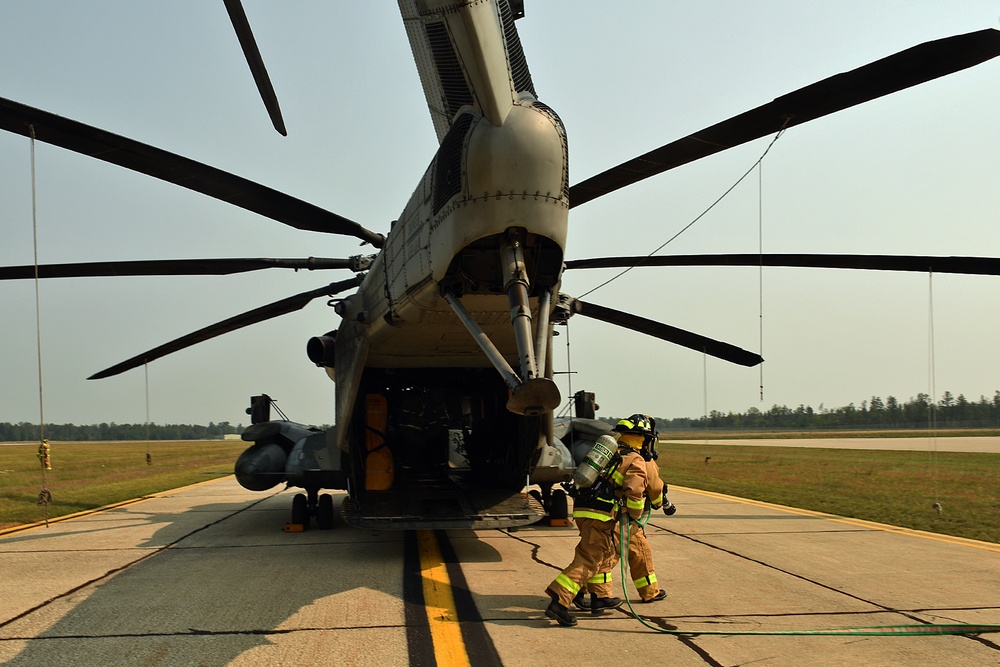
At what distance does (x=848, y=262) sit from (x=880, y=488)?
962 centimetres

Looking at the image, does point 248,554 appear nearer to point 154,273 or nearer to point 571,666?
point 154,273

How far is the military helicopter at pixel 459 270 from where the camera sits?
545 cm

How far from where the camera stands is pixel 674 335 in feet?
34.1

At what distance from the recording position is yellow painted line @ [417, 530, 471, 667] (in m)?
4.60

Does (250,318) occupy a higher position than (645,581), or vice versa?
(250,318)

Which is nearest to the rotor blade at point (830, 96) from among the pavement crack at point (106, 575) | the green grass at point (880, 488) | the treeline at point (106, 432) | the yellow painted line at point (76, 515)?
the pavement crack at point (106, 575)

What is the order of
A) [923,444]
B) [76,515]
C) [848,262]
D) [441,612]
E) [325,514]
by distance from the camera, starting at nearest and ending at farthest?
[441,612], [848,262], [325,514], [76,515], [923,444]

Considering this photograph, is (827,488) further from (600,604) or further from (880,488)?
(600,604)

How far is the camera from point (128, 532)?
34.5ft

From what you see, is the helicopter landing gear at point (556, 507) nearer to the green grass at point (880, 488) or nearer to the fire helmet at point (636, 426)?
the green grass at point (880, 488)

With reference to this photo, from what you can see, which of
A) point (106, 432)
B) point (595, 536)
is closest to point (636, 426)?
point (595, 536)

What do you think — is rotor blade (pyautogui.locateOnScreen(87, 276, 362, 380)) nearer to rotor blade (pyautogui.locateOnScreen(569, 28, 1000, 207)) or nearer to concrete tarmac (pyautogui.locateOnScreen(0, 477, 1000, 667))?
concrete tarmac (pyautogui.locateOnScreen(0, 477, 1000, 667))

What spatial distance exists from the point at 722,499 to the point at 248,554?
9707 mm

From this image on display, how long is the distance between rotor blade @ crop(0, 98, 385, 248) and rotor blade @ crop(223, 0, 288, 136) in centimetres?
70
